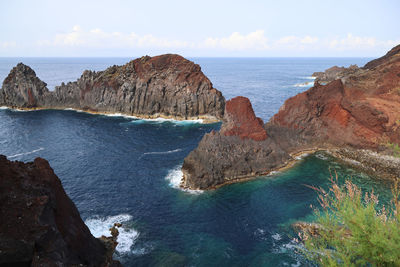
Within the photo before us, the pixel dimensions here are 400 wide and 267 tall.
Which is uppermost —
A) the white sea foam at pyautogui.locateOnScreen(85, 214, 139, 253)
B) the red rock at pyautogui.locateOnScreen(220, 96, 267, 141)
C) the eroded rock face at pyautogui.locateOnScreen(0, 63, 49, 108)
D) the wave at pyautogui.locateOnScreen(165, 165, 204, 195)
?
the eroded rock face at pyautogui.locateOnScreen(0, 63, 49, 108)

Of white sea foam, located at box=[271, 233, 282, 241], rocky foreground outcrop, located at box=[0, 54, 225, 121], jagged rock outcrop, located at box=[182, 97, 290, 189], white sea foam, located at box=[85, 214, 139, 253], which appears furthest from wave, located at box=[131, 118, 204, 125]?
white sea foam, located at box=[271, 233, 282, 241]

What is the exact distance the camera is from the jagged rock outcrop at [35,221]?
56.1 ft

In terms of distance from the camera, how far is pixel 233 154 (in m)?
48.5

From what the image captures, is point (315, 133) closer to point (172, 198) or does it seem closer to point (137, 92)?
point (172, 198)

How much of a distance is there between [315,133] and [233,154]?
2446cm

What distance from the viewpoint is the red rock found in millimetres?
52188

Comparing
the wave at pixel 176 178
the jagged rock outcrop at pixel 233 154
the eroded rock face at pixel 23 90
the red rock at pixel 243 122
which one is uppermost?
the eroded rock face at pixel 23 90

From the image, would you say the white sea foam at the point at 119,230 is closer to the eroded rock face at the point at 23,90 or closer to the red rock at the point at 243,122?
the red rock at the point at 243,122

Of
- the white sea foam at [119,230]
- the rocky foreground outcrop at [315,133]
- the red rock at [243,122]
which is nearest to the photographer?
the white sea foam at [119,230]

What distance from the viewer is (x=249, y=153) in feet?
163

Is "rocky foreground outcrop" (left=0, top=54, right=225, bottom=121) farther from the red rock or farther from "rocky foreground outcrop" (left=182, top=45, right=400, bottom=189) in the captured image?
the red rock

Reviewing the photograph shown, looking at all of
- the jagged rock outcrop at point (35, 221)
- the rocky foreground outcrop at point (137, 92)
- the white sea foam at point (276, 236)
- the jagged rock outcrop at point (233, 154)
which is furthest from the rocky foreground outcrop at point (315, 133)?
the rocky foreground outcrop at point (137, 92)

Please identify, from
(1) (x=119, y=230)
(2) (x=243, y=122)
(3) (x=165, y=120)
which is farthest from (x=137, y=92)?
(1) (x=119, y=230)

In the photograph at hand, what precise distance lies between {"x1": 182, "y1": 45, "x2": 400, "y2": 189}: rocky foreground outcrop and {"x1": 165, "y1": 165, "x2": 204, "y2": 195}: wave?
1108 mm
